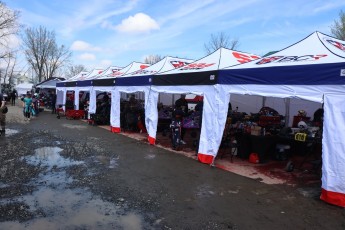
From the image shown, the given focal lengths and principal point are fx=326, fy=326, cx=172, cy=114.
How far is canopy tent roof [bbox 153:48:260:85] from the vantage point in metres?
8.85

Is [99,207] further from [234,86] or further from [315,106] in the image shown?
[315,106]

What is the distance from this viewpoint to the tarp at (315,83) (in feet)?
18.3

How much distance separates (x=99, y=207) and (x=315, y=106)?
10.3 meters

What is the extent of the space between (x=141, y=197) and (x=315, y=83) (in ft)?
12.5

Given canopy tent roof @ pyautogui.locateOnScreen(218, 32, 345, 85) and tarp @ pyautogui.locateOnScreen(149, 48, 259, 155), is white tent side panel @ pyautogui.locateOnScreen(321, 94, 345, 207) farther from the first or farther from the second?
tarp @ pyautogui.locateOnScreen(149, 48, 259, 155)

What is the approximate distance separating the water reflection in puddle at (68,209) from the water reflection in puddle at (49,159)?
3.94ft

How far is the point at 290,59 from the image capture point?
7039 millimetres

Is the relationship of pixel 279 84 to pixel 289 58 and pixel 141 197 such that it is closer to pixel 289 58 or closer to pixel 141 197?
pixel 289 58

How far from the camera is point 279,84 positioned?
6746mm

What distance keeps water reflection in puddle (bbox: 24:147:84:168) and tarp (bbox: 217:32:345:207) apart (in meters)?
4.15

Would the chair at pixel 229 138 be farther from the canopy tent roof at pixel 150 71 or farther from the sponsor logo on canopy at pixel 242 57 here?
the canopy tent roof at pixel 150 71

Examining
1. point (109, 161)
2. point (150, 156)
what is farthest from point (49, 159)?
point (150, 156)

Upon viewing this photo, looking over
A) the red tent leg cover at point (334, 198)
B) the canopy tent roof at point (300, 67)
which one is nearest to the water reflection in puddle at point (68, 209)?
the red tent leg cover at point (334, 198)

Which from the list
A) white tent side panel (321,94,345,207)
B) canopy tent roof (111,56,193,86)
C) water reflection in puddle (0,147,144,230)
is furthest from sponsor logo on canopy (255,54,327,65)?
canopy tent roof (111,56,193,86)
